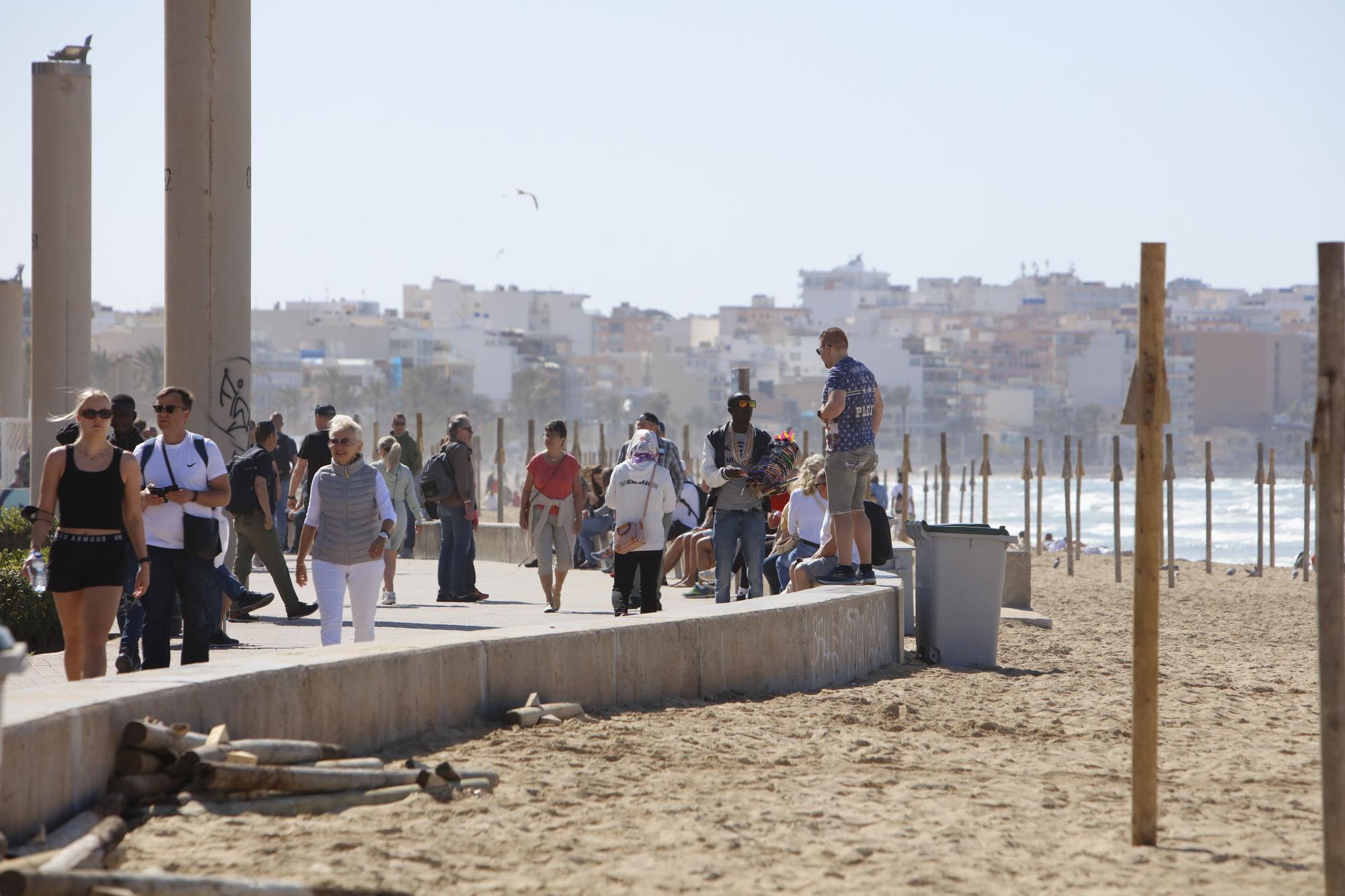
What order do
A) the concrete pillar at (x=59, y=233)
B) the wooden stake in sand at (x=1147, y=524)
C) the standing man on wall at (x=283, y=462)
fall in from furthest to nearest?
the concrete pillar at (x=59, y=233) < the standing man on wall at (x=283, y=462) < the wooden stake in sand at (x=1147, y=524)

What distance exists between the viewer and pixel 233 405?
11961mm

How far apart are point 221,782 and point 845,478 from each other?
5.59 metres

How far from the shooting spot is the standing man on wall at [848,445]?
1000cm

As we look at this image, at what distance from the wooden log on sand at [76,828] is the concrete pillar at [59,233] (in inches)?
583

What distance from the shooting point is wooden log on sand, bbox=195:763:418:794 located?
5160 millimetres

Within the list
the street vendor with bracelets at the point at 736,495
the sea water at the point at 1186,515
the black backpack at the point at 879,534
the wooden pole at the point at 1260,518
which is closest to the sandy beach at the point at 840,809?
the black backpack at the point at 879,534

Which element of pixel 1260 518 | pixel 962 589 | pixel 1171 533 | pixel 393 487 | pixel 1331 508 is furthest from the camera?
pixel 1260 518

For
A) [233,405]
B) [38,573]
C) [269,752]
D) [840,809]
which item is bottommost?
[840,809]

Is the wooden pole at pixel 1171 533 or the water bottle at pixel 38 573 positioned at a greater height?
the water bottle at pixel 38 573

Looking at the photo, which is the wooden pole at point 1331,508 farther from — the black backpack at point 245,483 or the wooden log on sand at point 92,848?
the black backpack at point 245,483

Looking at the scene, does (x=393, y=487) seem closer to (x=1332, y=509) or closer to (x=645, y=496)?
(x=645, y=496)

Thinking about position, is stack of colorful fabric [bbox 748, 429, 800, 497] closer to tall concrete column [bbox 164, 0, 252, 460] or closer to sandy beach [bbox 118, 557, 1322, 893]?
→ sandy beach [bbox 118, 557, 1322, 893]

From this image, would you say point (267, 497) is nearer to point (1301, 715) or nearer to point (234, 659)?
point (234, 659)

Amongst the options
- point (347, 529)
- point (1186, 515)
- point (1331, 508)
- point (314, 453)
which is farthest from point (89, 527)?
point (1186, 515)
